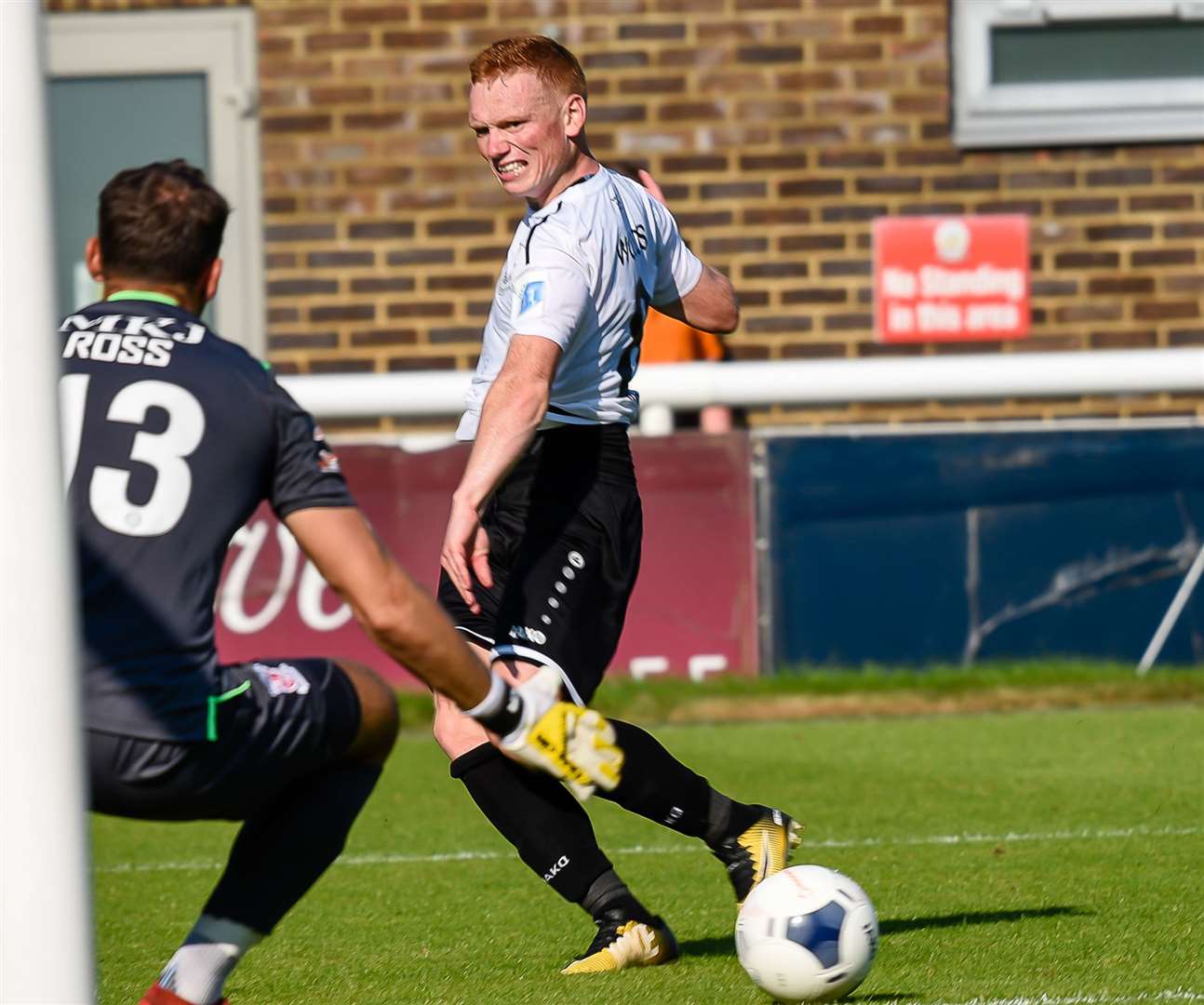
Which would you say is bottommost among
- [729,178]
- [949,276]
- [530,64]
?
[949,276]

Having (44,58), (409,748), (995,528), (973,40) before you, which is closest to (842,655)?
(995,528)

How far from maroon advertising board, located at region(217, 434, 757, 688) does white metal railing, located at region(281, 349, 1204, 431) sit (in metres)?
0.20

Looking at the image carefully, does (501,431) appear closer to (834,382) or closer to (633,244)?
(633,244)

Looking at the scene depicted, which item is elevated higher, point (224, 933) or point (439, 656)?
point (439, 656)

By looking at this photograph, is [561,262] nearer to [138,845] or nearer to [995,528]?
[138,845]

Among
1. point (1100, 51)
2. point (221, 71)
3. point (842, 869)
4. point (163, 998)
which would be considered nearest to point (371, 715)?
point (163, 998)

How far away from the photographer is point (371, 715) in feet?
13.1

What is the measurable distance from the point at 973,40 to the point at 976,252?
119cm

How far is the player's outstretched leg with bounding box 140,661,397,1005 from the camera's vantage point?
3.86 meters

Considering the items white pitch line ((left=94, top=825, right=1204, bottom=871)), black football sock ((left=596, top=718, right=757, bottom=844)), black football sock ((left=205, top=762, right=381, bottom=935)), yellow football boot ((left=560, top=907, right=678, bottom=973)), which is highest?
black football sock ((left=205, top=762, right=381, bottom=935))

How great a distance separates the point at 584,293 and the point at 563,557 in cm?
63

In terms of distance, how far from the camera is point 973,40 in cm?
1166

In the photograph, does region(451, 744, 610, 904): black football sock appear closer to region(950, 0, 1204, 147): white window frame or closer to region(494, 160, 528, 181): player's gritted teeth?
region(494, 160, 528, 181): player's gritted teeth

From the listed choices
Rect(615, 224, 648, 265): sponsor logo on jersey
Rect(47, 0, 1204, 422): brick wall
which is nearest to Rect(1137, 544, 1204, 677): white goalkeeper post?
Rect(47, 0, 1204, 422): brick wall
